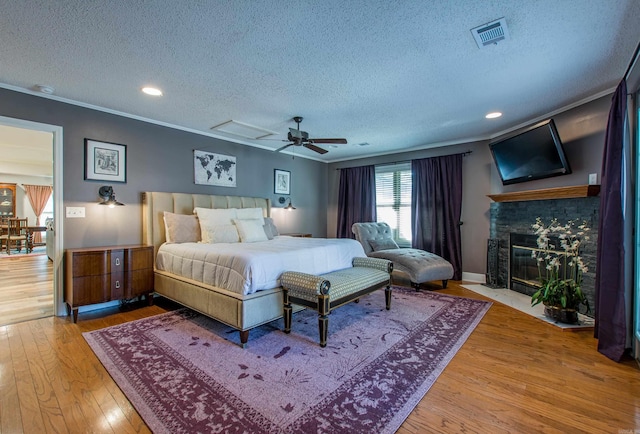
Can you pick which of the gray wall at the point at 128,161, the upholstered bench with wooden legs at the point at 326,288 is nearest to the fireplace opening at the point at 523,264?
the upholstered bench with wooden legs at the point at 326,288

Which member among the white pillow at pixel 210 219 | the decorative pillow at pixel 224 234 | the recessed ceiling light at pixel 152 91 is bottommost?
the decorative pillow at pixel 224 234

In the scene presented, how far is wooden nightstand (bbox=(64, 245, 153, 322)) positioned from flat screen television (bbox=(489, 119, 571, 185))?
5109 mm

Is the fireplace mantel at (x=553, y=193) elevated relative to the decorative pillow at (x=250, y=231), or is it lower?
elevated

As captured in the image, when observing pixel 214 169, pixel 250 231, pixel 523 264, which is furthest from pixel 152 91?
pixel 523 264

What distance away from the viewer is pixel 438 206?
5367mm

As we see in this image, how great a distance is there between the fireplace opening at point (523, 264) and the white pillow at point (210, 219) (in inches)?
170

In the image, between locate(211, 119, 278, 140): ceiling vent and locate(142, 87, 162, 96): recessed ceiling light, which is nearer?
locate(142, 87, 162, 96): recessed ceiling light

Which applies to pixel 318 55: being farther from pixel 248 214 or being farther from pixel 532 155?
pixel 532 155

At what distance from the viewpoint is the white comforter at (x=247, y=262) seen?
262 cm

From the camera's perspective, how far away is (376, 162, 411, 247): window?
5926 mm

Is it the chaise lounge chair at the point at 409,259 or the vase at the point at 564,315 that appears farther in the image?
the chaise lounge chair at the point at 409,259

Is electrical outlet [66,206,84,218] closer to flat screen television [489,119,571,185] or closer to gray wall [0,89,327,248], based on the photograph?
gray wall [0,89,327,248]

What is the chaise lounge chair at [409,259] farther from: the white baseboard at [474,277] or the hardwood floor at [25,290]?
the hardwood floor at [25,290]

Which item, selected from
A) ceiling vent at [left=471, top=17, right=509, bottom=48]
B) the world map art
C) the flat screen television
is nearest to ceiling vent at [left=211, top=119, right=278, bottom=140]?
the world map art
